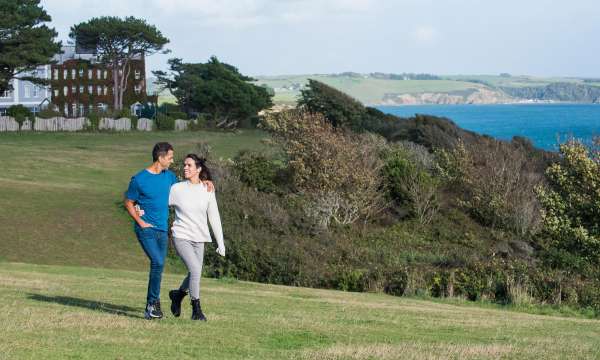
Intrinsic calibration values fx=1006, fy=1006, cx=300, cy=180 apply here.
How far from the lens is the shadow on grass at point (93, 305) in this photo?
43.8 ft

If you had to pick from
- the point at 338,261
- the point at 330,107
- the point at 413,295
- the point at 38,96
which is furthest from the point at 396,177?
the point at 38,96

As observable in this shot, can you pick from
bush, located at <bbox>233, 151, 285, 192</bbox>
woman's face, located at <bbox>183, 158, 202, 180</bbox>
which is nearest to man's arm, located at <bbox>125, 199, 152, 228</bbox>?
woman's face, located at <bbox>183, 158, 202, 180</bbox>

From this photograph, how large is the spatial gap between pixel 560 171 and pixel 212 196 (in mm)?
20245

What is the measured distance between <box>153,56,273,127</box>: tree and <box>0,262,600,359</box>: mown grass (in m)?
90.7

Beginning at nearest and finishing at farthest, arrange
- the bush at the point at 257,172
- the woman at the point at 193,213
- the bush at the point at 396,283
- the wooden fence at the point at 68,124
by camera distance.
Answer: the woman at the point at 193,213
the bush at the point at 396,283
the bush at the point at 257,172
the wooden fence at the point at 68,124

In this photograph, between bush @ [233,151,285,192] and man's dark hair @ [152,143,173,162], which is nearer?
man's dark hair @ [152,143,173,162]

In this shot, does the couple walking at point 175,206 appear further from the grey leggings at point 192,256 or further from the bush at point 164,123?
the bush at point 164,123

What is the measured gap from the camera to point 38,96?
114562 mm

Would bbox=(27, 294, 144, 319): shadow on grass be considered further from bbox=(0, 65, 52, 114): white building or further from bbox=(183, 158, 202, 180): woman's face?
bbox=(0, 65, 52, 114): white building

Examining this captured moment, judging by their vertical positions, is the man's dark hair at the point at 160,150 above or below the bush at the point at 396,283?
above

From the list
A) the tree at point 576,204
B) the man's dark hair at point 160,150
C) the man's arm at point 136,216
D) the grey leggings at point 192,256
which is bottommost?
the tree at point 576,204

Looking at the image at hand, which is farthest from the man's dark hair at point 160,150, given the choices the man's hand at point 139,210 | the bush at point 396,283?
the bush at point 396,283

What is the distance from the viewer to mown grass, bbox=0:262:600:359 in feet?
34.4

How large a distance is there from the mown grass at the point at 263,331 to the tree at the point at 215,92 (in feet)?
298
